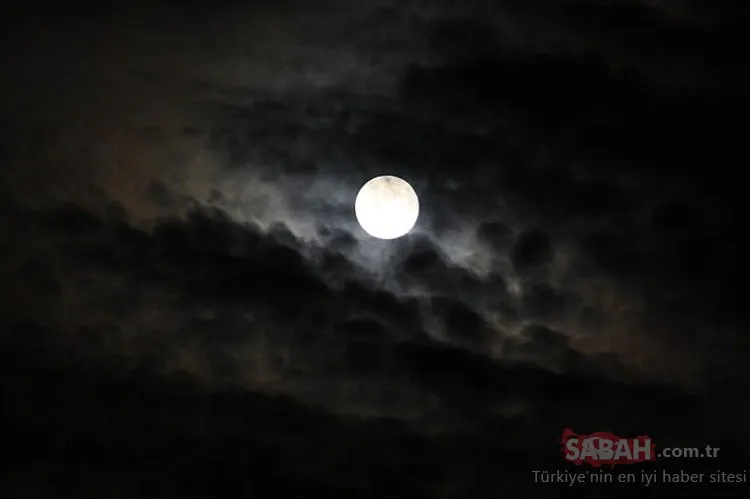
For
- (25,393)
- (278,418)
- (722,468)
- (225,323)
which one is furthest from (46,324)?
(722,468)

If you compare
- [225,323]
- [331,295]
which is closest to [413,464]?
[331,295]

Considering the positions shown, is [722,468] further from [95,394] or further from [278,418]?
[95,394]

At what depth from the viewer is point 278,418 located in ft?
7.77

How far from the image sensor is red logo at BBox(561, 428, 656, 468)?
7.79 feet

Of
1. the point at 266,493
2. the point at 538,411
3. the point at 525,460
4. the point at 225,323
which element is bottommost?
the point at 266,493

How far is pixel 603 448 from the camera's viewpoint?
2.39 metres

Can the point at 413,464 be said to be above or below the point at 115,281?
below

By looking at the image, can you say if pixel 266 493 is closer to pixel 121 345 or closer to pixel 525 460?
pixel 121 345

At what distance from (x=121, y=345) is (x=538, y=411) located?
1.34m

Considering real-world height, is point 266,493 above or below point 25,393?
below

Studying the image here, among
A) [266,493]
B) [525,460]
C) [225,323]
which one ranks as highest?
[225,323]

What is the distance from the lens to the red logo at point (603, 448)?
238 centimetres

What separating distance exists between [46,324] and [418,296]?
117 centimetres

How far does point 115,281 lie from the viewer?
7.85 feet
